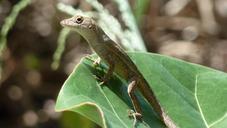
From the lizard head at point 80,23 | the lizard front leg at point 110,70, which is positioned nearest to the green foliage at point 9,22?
the lizard head at point 80,23

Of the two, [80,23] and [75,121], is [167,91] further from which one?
[75,121]

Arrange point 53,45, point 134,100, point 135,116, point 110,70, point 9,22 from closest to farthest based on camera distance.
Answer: point 135,116, point 134,100, point 110,70, point 9,22, point 53,45

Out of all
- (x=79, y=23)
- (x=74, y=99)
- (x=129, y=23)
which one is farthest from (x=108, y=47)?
(x=74, y=99)

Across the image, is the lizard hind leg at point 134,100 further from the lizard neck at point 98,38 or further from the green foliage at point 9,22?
the green foliage at point 9,22

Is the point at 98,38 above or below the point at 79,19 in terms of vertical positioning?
below

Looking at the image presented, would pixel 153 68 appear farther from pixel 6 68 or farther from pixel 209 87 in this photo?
pixel 6 68

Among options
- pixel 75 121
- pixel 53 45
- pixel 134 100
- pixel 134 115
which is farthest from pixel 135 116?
pixel 53 45

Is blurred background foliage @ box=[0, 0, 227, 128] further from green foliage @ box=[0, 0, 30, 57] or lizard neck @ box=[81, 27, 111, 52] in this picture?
lizard neck @ box=[81, 27, 111, 52]

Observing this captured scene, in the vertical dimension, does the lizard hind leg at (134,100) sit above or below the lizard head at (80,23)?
below
